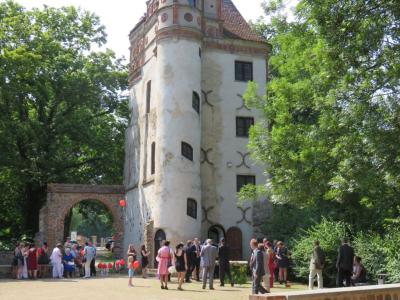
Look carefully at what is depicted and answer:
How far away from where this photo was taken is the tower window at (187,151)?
2754cm

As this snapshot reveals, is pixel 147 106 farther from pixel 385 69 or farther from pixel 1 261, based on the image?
pixel 385 69

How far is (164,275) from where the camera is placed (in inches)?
714

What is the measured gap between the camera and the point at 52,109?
35.3m

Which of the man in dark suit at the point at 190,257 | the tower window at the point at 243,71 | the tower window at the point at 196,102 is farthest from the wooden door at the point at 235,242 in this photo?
the tower window at the point at 243,71

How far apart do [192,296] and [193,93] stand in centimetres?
1465

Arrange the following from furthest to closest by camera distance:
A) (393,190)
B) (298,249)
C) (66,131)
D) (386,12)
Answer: (66,131)
(298,249)
(393,190)
(386,12)

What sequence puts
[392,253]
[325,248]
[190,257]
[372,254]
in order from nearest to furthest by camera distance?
[392,253] → [372,254] → [325,248] → [190,257]

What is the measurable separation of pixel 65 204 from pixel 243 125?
11.2 m

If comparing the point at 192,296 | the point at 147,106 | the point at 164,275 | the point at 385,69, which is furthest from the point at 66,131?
the point at 385,69

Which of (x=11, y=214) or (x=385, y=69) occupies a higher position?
(x=385, y=69)

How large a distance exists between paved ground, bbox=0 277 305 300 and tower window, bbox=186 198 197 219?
718cm

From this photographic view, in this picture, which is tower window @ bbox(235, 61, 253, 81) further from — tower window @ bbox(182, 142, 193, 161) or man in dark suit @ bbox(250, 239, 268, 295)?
man in dark suit @ bbox(250, 239, 268, 295)

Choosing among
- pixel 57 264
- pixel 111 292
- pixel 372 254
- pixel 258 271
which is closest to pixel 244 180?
pixel 57 264

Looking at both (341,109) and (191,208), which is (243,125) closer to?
(191,208)
